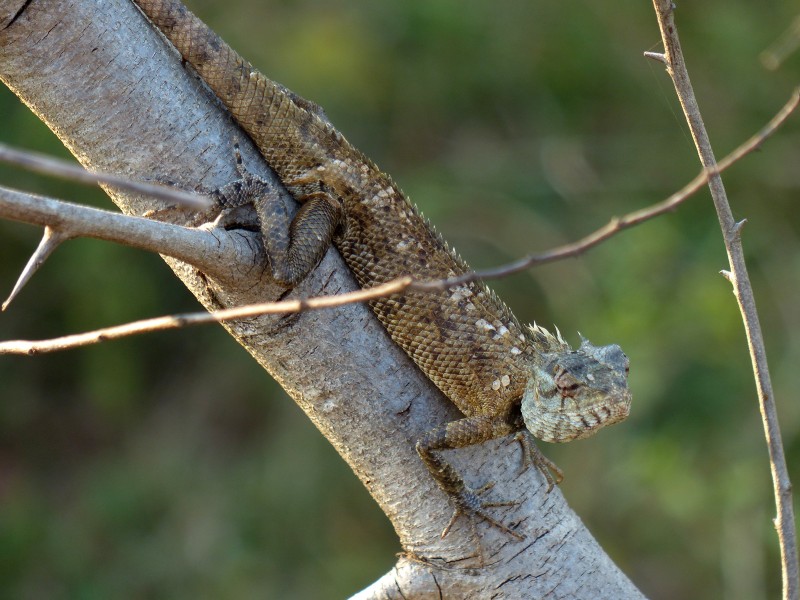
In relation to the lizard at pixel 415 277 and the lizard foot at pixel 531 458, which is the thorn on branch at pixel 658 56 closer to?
the lizard at pixel 415 277

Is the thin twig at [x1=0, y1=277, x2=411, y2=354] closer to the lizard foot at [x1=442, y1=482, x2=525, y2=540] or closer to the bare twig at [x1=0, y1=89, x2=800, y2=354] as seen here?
the bare twig at [x1=0, y1=89, x2=800, y2=354]

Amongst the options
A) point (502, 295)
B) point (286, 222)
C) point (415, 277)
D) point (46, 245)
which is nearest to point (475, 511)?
point (415, 277)

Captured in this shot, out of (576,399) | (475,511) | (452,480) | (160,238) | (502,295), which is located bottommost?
(475,511)

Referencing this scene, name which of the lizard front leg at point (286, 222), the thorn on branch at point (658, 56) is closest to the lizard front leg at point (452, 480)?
the lizard front leg at point (286, 222)

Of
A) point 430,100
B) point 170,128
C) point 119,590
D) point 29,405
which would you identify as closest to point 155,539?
point 119,590

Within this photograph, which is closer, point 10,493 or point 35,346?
point 35,346

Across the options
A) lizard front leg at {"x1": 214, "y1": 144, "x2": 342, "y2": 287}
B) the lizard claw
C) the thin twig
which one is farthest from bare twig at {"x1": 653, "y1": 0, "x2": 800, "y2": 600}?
lizard front leg at {"x1": 214, "y1": 144, "x2": 342, "y2": 287}

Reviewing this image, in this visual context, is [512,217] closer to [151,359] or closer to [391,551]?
[391,551]

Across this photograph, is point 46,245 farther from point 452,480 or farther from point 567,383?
point 567,383
